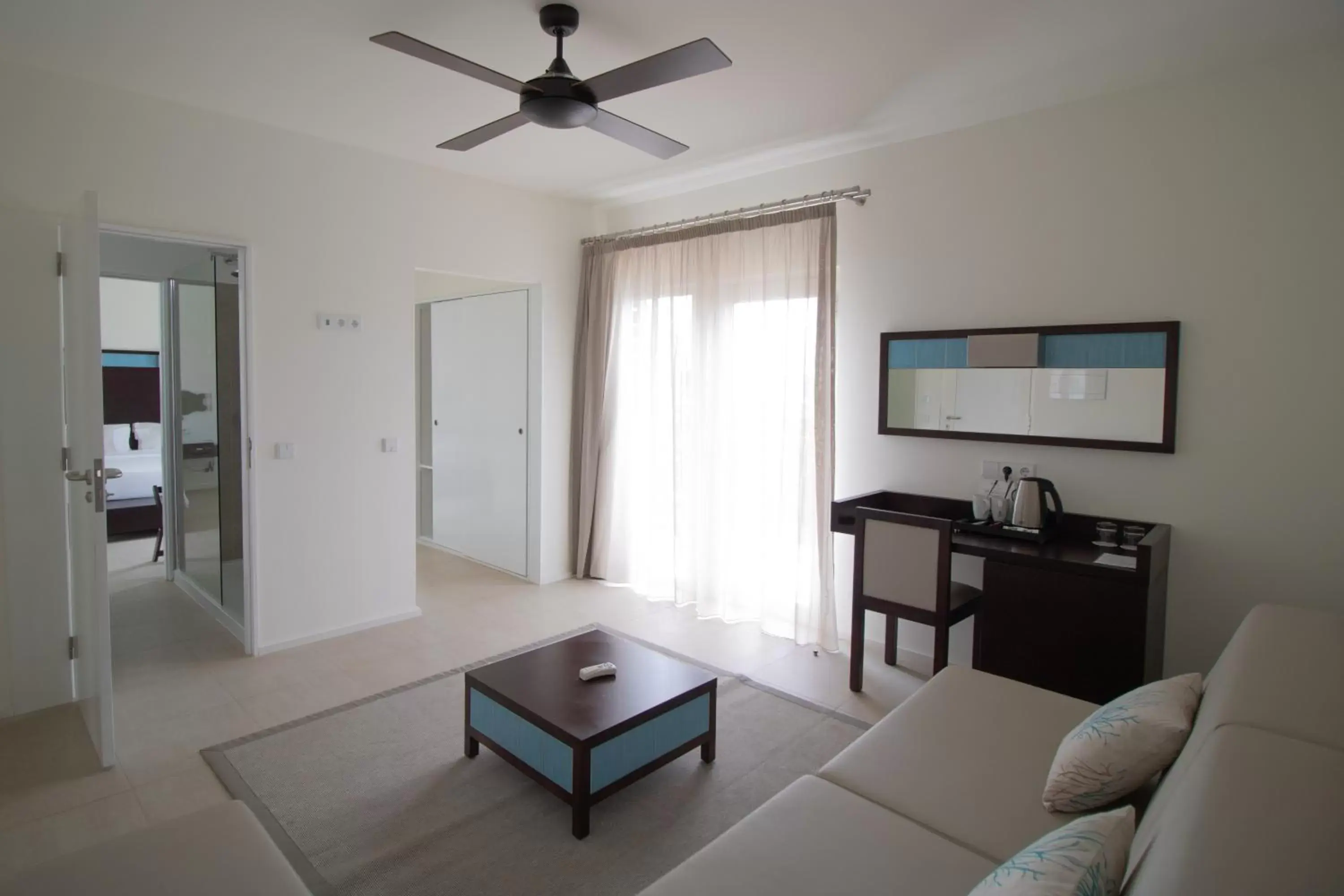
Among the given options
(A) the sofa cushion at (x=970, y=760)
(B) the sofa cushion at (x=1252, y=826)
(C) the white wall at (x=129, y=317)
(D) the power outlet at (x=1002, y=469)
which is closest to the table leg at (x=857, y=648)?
(D) the power outlet at (x=1002, y=469)

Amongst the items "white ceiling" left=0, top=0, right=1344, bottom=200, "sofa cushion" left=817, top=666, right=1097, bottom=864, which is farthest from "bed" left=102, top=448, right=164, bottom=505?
"sofa cushion" left=817, top=666, right=1097, bottom=864

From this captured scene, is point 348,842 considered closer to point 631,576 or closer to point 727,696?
point 727,696

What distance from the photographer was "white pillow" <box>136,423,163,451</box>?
23.4ft

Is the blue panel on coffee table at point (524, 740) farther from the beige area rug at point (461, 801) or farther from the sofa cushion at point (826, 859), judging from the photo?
the sofa cushion at point (826, 859)

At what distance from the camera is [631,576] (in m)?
4.96

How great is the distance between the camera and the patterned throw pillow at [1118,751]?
5.01 feet

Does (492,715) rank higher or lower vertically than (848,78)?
lower

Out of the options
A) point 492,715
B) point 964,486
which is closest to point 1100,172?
point 964,486

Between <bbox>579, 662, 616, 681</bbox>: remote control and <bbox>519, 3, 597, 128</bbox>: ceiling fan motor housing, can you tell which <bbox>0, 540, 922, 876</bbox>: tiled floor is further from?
<bbox>519, 3, 597, 128</bbox>: ceiling fan motor housing

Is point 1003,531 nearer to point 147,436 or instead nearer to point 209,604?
point 209,604

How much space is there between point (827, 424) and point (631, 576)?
1899mm

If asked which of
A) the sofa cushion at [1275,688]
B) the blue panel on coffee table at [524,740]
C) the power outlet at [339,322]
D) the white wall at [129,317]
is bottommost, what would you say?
the blue panel on coffee table at [524,740]

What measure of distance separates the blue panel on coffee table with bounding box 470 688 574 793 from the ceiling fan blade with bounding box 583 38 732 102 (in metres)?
2.07

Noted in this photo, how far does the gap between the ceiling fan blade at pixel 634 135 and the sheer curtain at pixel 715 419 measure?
1.21m
